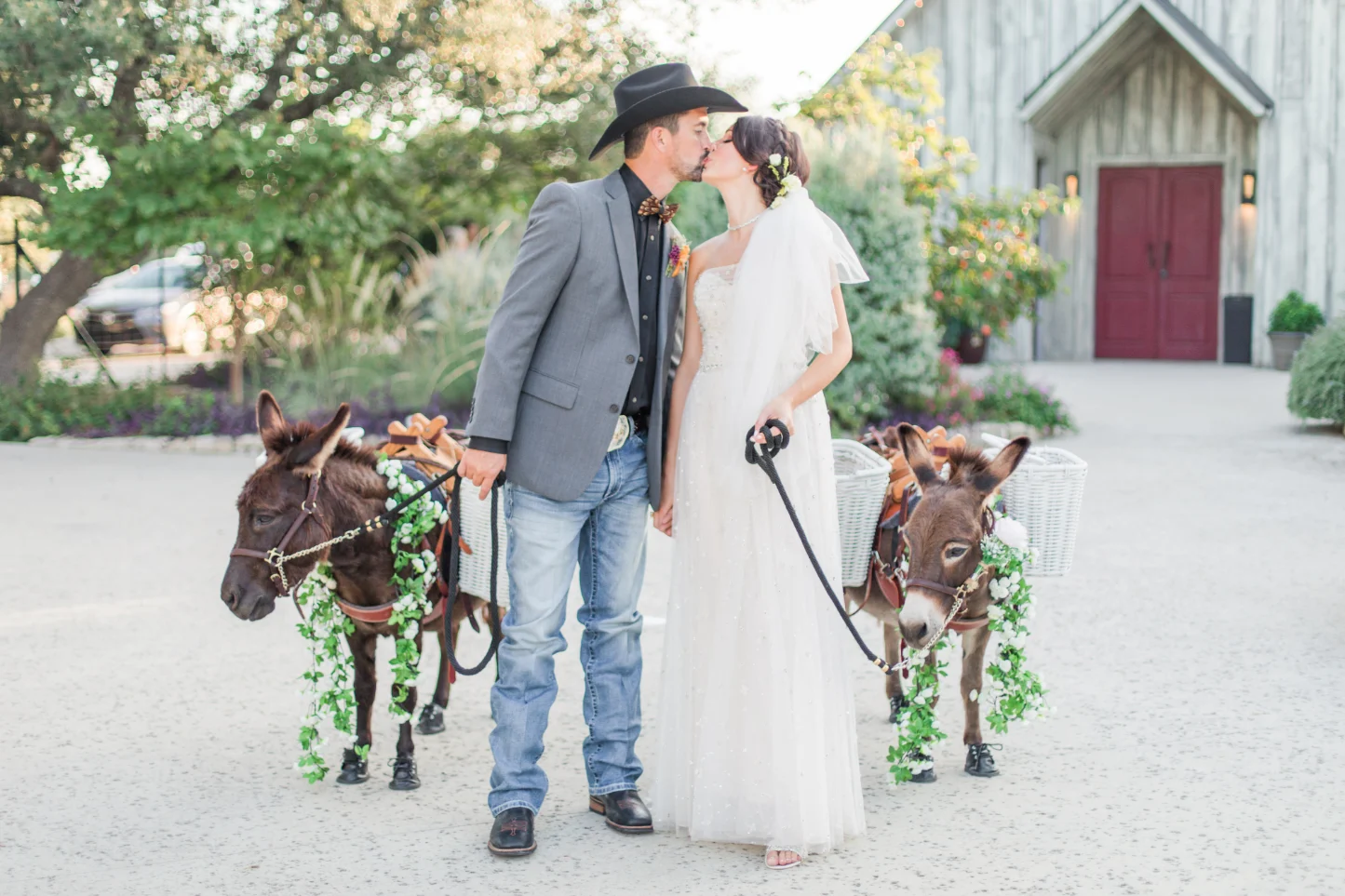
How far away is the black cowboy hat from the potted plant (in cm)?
1630

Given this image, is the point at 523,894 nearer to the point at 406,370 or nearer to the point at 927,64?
the point at 406,370

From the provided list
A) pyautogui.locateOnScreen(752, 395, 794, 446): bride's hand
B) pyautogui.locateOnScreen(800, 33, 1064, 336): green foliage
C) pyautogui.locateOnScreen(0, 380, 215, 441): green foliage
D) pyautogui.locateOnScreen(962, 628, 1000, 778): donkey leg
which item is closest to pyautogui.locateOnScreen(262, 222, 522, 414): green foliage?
pyautogui.locateOnScreen(0, 380, 215, 441): green foliage

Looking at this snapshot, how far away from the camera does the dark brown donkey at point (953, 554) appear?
4.24 meters

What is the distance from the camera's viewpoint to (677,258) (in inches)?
165

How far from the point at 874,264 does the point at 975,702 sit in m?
7.97

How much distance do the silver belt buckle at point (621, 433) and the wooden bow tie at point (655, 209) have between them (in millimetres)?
596

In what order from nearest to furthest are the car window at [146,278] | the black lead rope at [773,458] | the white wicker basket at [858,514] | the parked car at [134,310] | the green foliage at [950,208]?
the black lead rope at [773,458] → the white wicker basket at [858,514] → the green foliage at [950,208] → the parked car at [134,310] → the car window at [146,278]

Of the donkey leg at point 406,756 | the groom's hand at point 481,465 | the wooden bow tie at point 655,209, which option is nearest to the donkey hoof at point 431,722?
the donkey leg at point 406,756

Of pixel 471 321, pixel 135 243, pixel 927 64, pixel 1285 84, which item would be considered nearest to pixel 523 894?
pixel 471 321

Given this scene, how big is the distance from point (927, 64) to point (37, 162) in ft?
30.5

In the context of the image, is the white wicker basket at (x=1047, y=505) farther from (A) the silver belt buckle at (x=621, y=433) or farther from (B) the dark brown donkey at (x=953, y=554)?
(A) the silver belt buckle at (x=621, y=433)

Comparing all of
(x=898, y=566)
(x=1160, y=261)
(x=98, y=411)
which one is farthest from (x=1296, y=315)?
(x=898, y=566)

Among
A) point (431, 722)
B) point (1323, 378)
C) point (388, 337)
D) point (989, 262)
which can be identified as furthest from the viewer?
point (989, 262)

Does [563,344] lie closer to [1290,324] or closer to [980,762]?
[980,762]
